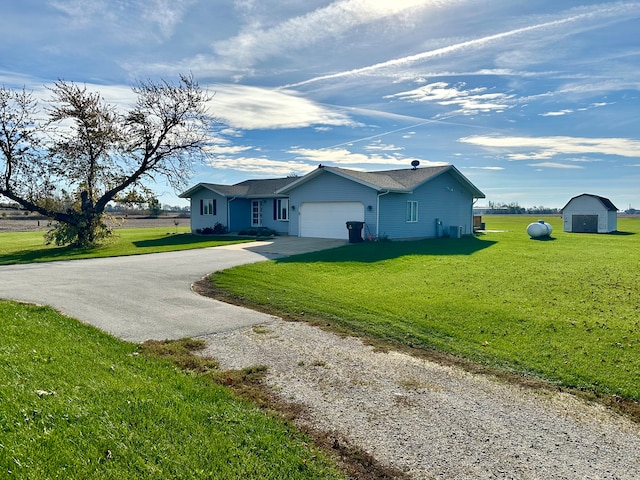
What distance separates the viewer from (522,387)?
488 centimetres

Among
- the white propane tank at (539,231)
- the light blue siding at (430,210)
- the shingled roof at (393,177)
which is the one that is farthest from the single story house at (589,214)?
the shingled roof at (393,177)

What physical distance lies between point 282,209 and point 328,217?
15.2ft

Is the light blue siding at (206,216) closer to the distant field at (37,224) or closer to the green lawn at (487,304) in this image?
the distant field at (37,224)

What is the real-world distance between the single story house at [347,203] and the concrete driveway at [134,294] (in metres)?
8.44

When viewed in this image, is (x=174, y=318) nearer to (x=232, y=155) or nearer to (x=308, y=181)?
(x=308, y=181)

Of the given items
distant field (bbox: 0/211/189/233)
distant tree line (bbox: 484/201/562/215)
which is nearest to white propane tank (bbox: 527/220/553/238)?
distant field (bbox: 0/211/189/233)

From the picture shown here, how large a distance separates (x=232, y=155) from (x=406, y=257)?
2284 cm

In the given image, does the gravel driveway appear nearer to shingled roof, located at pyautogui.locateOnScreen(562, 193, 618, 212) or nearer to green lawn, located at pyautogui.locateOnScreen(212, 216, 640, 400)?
green lawn, located at pyautogui.locateOnScreen(212, 216, 640, 400)

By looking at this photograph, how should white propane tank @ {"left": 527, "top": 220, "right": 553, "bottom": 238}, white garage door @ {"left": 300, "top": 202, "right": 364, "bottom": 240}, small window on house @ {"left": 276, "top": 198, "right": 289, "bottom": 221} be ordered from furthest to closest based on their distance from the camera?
1. white propane tank @ {"left": 527, "top": 220, "right": 553, "bottom": 238}
2. small window on house @ {"left": 276, "top": 198, "right": 289, "bottom": 221}
3. white garage door @ {"left": 300, "top": 202, "right": 364, "bottom": 240}

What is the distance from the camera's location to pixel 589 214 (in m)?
36.4

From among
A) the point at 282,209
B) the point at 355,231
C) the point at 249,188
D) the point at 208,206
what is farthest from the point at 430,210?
the point at 208,206

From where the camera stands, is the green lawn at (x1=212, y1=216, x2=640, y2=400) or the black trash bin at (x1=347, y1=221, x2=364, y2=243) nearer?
the green lawn at (x1=212, y1=216, x2=640, y2=400)

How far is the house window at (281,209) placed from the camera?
2677 centimetres

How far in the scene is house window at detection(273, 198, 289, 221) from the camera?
26766 millimetres
